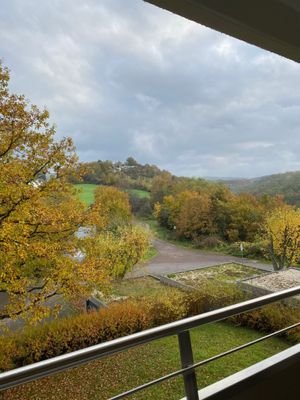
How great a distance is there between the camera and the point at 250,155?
4980 millimetres

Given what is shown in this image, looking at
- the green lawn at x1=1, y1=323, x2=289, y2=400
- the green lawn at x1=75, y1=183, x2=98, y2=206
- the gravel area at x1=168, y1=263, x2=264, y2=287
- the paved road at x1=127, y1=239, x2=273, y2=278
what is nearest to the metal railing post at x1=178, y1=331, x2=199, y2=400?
the green lawn at x1=1, y1=323, x2=289, y2=400

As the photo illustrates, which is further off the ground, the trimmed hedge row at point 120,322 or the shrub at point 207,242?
the shrub at point 207,242

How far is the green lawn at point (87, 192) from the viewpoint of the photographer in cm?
468

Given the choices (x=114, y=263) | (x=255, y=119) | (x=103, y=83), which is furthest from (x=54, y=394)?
(x=255, y=119)

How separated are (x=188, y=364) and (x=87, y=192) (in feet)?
12.8

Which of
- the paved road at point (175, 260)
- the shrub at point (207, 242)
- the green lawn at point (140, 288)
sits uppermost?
the shrub at point (207, 242)

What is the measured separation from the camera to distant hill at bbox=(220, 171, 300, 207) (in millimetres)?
4383

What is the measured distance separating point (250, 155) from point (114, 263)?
103 inches

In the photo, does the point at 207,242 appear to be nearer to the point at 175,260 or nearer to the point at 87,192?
the point at 175,260

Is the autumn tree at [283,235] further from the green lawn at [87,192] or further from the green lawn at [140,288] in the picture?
the green lawn at [87,192]

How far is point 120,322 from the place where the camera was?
4688 mm

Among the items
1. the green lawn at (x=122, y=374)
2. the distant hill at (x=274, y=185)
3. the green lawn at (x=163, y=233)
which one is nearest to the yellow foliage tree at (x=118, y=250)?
the green lawn at (x=163, y=233)

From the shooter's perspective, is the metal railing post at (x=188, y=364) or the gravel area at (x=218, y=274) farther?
the gravel area at (x=218, y=274)

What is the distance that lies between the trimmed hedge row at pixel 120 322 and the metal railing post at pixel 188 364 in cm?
283
